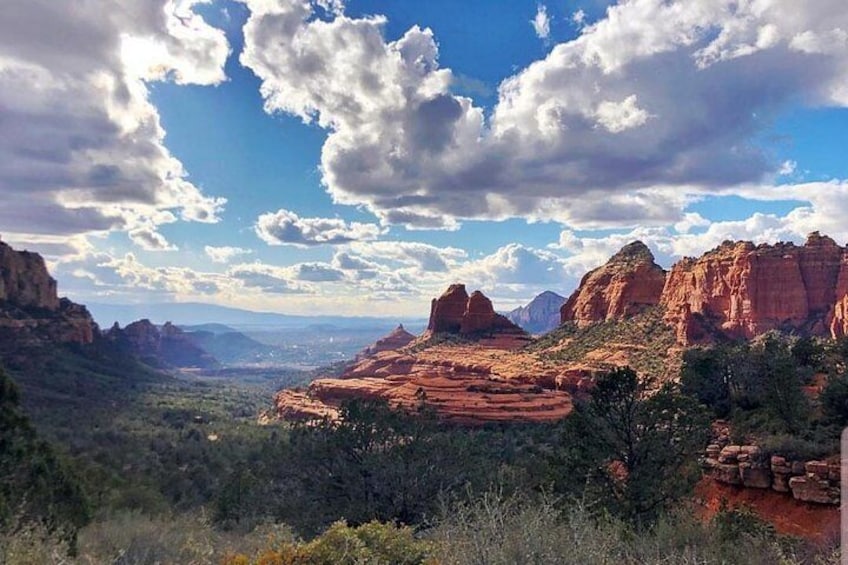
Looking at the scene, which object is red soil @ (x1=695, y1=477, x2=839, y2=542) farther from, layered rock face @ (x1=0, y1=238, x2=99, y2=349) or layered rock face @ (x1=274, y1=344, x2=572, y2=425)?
layered rock face @ (x1=0, y1=238, x2=99, y2=349)

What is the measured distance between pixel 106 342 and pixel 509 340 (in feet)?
240

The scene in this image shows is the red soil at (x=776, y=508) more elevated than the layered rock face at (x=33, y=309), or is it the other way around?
the layered rock face at (x=33, y=309)

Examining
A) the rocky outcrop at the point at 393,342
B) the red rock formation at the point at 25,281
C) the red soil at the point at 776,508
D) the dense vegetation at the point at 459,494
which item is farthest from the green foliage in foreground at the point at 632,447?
the rocky outcrop at the point at 393,342

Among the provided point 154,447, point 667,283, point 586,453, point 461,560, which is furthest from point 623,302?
point 461,560

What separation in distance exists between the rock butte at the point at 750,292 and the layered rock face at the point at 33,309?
3254 inches

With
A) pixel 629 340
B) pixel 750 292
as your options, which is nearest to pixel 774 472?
pixel 629 340

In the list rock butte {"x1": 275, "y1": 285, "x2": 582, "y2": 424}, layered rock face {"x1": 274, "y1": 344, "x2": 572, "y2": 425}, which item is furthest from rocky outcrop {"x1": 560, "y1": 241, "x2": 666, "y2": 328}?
layered rock face {"x1": 274, "y1": 344, "x2": 572, "y2": 425}

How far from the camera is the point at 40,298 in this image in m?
92.6

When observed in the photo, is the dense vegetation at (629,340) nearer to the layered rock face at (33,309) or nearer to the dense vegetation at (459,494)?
the dense vegetation at (459,494)

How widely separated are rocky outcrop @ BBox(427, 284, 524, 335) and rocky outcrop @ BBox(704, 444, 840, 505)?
8252 cm

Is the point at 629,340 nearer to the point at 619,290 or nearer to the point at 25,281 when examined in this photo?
the point at 619,290

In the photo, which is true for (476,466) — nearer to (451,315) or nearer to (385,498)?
(385,498)

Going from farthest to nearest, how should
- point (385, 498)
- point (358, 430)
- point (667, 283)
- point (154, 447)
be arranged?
1. point (667, 283)
2. point (154, 447)
3. point (358, 430)
4. point (385, 498)

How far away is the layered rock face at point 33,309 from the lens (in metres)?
75.3
